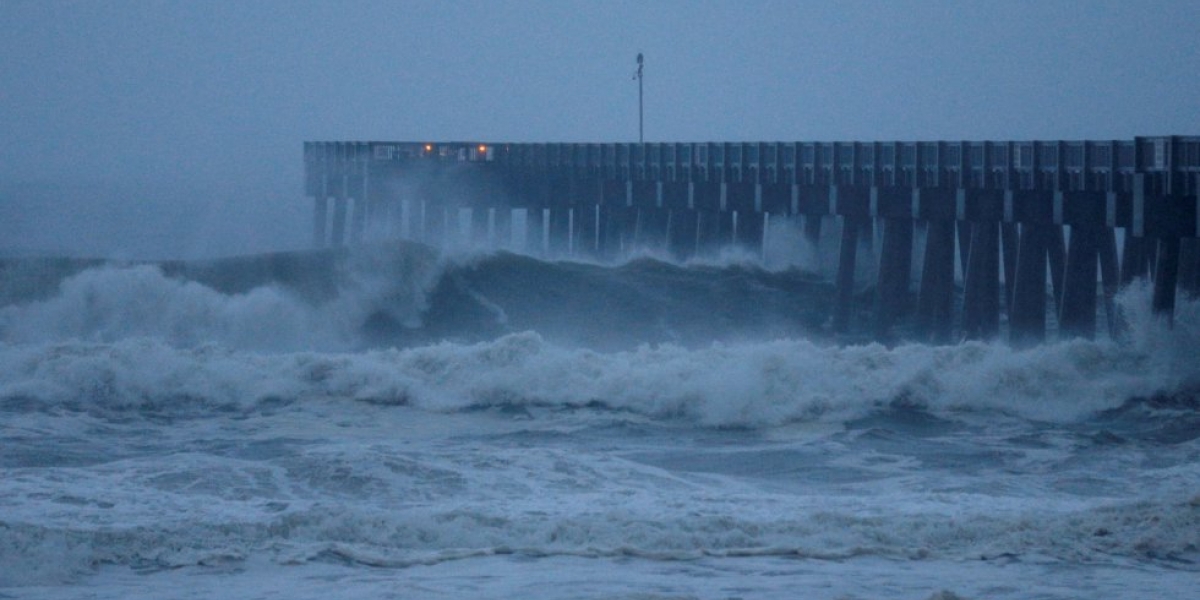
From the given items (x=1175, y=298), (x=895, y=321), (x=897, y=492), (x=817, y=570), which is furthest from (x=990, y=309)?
(x=817, y=570)

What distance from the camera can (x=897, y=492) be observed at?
1255 cm

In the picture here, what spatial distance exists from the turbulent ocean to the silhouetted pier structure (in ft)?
4.92

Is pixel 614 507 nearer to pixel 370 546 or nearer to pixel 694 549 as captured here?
pixel 694 549

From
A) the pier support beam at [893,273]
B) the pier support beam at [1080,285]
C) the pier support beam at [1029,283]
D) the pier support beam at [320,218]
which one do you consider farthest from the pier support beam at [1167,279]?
the pier support beam at [320,218]

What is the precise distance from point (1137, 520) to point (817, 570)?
2.69 meters

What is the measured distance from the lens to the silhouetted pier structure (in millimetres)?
21594

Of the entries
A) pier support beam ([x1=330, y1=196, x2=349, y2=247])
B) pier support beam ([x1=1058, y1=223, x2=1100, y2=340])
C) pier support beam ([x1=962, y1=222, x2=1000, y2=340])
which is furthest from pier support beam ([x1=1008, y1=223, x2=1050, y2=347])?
pier support beam ([x1=330, y1=196, x2=349, y2=247])

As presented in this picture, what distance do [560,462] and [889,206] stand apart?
14.6 m

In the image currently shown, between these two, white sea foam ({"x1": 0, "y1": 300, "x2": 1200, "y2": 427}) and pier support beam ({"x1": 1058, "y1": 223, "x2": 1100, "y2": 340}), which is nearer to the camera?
white sea foam ({"x1": 0, "y1": 300, "x2": 1200, "y2": 427})

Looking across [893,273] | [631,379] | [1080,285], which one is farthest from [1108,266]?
[631,379]

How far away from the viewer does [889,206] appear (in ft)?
87.2

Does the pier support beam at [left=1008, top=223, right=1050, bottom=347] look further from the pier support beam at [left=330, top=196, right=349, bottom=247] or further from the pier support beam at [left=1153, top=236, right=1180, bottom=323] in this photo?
the pier support beam at [left=330, top=196, right=349, bottom=247]

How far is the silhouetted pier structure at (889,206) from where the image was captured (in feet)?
70.8

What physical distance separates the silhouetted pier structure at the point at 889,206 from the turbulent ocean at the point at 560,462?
1.50m
